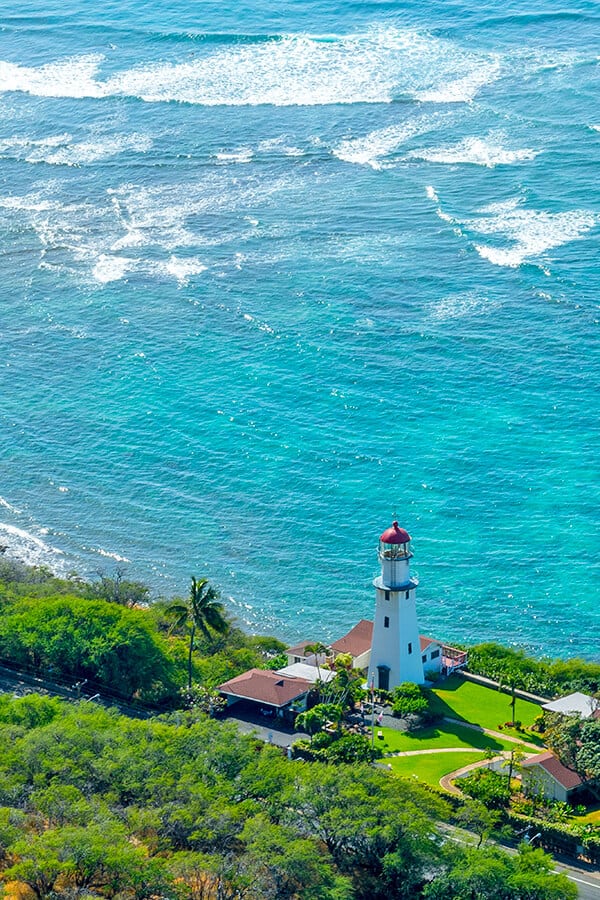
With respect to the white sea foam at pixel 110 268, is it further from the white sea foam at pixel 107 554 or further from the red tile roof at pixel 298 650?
the red tile roof at pixel 298 650

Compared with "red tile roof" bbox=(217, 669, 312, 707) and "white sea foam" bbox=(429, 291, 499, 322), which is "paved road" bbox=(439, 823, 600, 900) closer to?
"red tile roof" bbox=(217, 669, 312, 707)

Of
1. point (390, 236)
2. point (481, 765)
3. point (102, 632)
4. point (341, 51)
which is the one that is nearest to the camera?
point (481, 765)

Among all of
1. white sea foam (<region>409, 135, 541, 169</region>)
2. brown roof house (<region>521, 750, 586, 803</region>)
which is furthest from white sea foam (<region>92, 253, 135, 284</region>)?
brown roof house (<region>521, 750, 586, 803</region>)

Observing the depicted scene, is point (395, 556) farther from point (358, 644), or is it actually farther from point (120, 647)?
point (120, 647)

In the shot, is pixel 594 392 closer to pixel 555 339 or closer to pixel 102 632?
pixel 555 339

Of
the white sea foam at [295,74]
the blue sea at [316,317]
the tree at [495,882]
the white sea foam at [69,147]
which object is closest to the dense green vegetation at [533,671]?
the blue sea at [316,317]

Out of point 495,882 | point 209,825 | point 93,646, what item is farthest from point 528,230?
point 209,825

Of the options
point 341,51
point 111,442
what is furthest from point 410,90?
point 111,442
